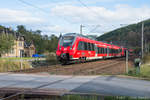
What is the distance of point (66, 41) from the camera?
2228 cm

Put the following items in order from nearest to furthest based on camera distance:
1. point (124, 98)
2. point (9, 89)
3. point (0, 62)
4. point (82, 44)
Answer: point (124, 98)
point (9, 89)
point (0, 62)
point (82, 44)

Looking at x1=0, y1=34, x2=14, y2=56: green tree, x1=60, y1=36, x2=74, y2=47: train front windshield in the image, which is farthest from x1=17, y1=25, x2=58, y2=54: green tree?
x1=60, y1=36, x2=74, y2=47: train front windshield

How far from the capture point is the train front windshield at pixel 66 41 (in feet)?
72.0

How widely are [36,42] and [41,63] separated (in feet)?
222

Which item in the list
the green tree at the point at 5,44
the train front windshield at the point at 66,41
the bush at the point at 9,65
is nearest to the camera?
the bush at the point at 9,65

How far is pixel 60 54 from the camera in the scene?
71.3ft

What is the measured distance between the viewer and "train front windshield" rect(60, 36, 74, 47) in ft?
72.0

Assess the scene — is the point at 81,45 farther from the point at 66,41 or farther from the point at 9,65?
the point at 9,65

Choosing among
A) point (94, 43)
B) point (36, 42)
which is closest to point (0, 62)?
point (94, 43)

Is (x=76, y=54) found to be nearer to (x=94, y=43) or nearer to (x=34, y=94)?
(x=94, y=43)

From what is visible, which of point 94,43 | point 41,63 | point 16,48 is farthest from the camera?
point 16,48

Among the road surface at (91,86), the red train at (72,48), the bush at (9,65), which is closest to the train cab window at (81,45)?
the red train at (72,48)

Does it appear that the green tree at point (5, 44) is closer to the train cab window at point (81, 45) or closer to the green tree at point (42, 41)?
the green tree at point (42, 41)

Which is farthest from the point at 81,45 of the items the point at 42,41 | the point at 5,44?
the point at 42,41
